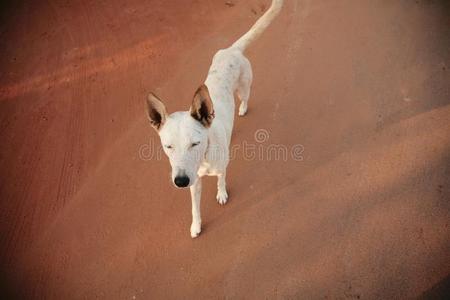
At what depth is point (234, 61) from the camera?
15.3 ft

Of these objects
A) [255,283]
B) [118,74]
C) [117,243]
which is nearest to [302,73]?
[118,74]

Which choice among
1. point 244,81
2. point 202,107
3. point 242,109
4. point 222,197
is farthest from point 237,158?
point 202,107

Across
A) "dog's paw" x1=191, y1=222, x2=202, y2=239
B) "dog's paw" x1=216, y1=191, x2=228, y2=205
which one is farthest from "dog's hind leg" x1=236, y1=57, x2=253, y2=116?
"dog's paw" x1=191, y1=222, x2=202, y2=239

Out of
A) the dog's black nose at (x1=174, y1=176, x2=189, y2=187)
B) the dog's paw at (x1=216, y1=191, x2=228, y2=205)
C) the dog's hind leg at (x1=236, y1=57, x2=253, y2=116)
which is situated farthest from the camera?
the dog's hind leg at (x1=236, y1=57, x2=253, y2=116)

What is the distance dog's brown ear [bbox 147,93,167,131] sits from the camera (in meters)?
3.18

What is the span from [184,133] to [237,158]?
81.3 inches

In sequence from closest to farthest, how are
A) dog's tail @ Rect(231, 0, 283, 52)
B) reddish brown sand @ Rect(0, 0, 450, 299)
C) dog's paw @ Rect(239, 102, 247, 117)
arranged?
reddish brown sand @ Rect(0, 0, 450, 299) → dog's tail @ Rect(231, 0, 283, 52) → dog's paw @ Rect(239, 102, 247, 117)

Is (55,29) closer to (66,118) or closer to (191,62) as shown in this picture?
(66,118)

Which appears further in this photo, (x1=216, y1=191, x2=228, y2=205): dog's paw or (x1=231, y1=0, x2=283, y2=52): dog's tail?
(x1=231, y1=0, x2=283, y2=52): dog's tail

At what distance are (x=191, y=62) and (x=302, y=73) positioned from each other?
6.78ft

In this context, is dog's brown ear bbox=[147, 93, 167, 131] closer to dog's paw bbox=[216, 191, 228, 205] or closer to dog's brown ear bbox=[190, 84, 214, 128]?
dog's brown ear bbox=[190, 84, 214, 128]

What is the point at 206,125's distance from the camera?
11.3 feet

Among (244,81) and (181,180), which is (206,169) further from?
(244,81)

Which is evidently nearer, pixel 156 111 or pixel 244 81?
pixel 156 111
